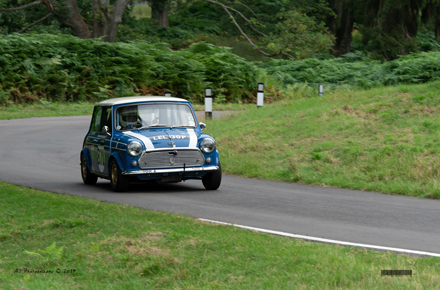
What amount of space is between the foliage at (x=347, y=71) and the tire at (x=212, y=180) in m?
12.4

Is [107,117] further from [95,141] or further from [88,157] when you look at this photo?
[88,157]

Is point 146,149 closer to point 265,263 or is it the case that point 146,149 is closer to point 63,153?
point 265,263

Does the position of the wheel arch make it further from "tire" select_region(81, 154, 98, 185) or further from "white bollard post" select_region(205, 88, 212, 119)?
"white bollard post" select_region(205, 88, 212, 119)

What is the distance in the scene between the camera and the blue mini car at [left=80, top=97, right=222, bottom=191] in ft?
36.5

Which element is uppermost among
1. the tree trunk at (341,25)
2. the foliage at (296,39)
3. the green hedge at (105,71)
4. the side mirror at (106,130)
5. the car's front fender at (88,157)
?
the tree trunk at (341,25)

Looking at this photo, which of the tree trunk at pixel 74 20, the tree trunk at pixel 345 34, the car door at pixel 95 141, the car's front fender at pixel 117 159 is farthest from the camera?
the tree trunk at pixel 345 34

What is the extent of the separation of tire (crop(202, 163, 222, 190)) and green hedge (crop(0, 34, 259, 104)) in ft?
55.4

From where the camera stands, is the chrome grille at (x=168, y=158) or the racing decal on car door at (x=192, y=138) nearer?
the chrome grille at (x=168, y=158)

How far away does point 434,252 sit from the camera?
261 inches

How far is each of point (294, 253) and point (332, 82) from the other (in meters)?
25.7

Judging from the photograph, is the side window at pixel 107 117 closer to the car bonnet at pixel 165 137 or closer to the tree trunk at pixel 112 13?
the car bonnet at pixel 165 137

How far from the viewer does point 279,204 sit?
10023 mm

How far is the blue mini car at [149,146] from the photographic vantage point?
11133 millimetres

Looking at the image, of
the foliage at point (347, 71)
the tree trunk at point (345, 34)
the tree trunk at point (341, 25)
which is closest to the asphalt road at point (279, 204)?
the foliage at point (347, 71)
